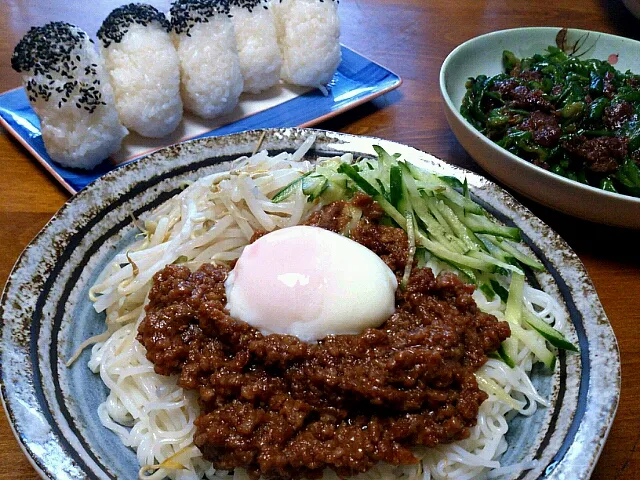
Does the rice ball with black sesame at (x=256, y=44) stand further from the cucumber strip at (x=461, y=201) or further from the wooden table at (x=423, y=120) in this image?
the cucumber strip at (x=461, y=201)

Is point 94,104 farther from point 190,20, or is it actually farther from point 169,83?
point 190,20

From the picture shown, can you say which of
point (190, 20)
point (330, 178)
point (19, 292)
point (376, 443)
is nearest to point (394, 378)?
point (376, 443)

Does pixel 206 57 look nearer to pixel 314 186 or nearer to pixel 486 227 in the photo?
pixel 314 186

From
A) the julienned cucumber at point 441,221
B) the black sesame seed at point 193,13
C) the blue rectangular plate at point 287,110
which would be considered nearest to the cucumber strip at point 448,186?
the julienned cucumber at point 441,221

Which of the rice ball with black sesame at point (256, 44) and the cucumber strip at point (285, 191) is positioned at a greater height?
the rice ball with black sesame at point (256, 44)

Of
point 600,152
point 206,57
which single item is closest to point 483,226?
point 600,152
